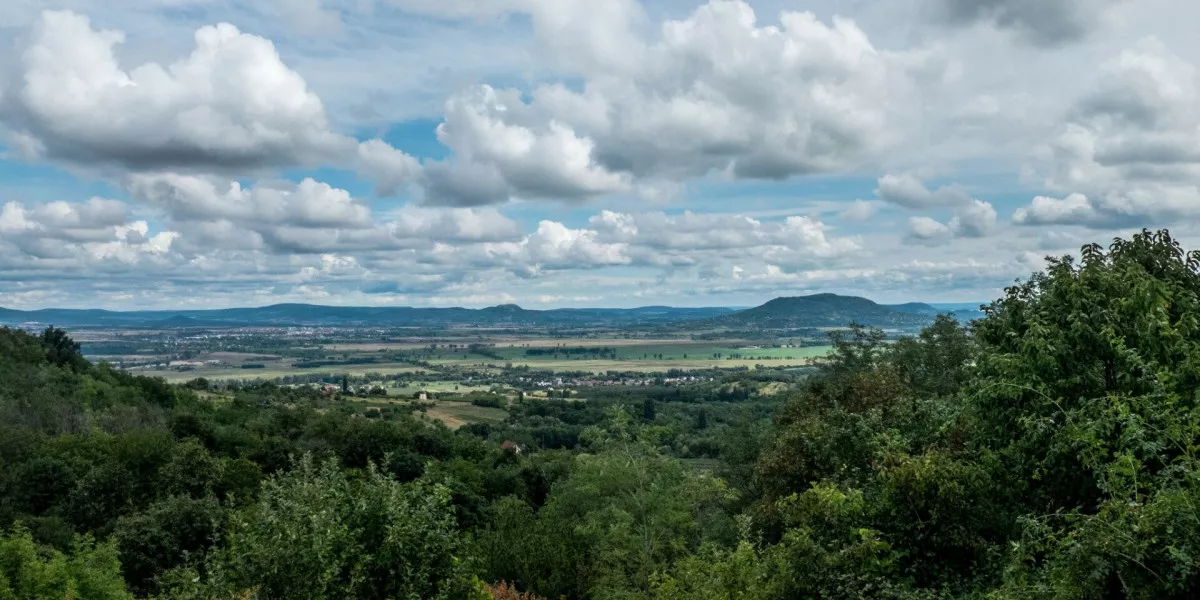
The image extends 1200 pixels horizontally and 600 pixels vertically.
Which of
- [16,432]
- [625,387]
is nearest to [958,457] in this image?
[16,432]

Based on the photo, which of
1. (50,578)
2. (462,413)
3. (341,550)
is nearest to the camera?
(341,550)

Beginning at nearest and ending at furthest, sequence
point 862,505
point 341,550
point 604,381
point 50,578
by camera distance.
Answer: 1. point 341,550
2. point 862,505
3. point 50,578
4. point 604,381

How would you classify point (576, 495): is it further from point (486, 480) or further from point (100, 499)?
point (100, 499)

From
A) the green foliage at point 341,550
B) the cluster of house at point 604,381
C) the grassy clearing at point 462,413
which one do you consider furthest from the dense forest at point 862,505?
the cluster of house at point 604,381

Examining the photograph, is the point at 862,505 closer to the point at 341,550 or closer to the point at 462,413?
the point at 341,550

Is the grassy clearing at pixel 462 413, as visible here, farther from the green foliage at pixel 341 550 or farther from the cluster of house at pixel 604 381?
the green foliage at pixel 341 550

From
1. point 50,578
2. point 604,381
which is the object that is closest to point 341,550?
point 50,578

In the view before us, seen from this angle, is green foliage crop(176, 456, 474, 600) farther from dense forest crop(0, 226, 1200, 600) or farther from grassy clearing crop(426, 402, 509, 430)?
grassy clearing crop(426, 402, 509, 430)

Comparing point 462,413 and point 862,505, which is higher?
point 862,505

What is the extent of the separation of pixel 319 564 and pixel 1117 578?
10.7m

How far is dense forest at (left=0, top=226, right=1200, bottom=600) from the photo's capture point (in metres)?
11.1

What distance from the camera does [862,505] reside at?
1478cm

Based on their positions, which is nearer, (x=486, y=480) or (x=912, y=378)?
(x=912, y=378)

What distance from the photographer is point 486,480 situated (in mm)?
55781
